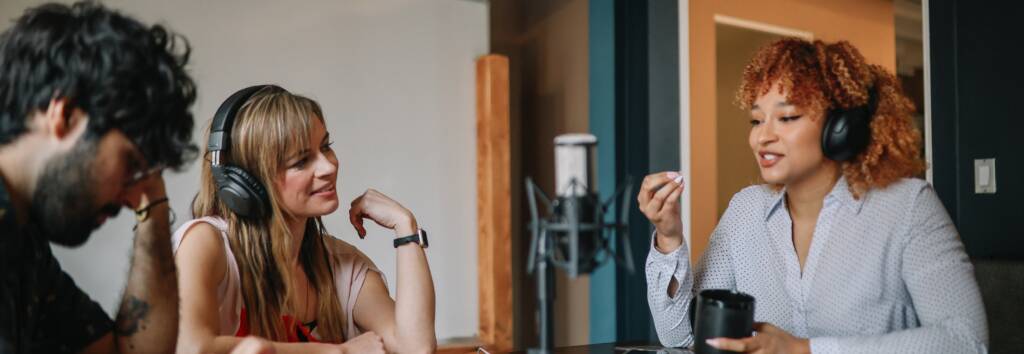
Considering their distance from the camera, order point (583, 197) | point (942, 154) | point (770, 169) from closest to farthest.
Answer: point (583, 197)
point (770, 169)
point (942, 154)

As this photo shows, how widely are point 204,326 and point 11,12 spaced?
155 cm

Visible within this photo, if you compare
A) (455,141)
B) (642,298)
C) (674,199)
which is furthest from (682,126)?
(674,199)

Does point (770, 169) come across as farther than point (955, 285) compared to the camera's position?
Yes

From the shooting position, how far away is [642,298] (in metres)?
2.45

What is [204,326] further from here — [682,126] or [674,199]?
[682,126]

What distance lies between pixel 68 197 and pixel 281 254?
1.90ft

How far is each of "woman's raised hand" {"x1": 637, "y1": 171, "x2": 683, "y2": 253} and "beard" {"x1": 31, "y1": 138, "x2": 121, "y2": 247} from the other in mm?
794

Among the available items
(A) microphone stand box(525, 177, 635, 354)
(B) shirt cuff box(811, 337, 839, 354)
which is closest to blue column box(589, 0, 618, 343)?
(B) shirt cuff box(811, 337, 839, 354)

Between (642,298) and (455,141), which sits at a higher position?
(455,141)

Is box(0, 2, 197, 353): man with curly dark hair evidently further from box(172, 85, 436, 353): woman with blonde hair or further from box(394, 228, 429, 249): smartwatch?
box(394, 228, 429, 249): smartwatch

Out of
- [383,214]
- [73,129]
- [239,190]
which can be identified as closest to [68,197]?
[73,129]

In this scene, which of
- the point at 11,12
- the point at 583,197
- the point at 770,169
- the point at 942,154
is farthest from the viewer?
the point at 11,12

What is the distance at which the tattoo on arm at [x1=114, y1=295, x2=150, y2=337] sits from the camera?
90cm

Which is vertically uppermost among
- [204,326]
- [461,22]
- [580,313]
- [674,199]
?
[461,22]
